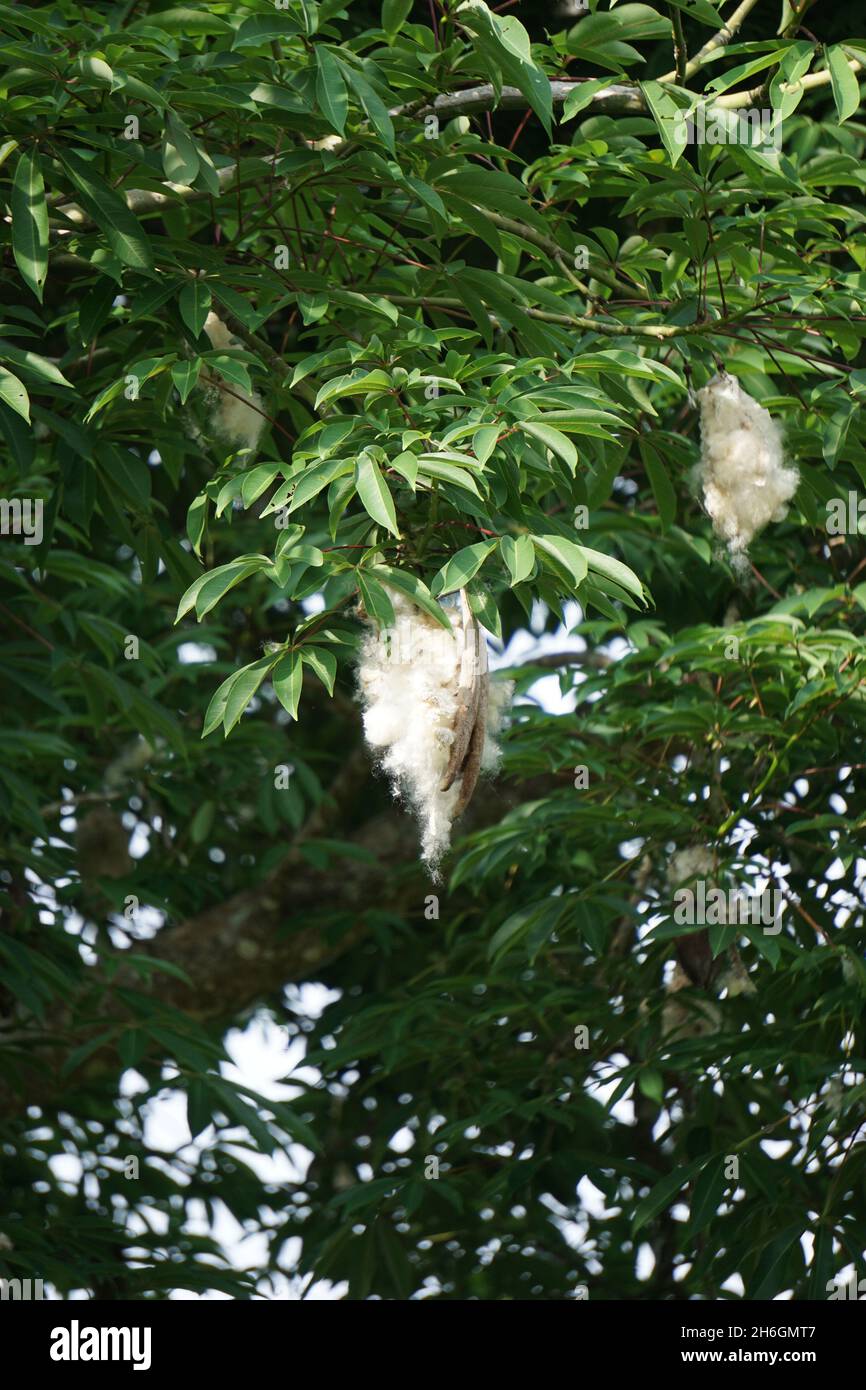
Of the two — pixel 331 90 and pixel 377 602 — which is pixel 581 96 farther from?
pixel 377 602

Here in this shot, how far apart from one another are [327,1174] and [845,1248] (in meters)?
2.34

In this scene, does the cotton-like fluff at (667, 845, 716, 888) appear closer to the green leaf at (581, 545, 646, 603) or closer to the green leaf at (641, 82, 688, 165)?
the green leaf at (581, 545, 646, 603)

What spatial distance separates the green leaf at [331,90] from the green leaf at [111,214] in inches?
12.8

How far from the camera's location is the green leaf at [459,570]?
208 centimetres

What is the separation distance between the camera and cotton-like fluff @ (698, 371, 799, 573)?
2770 millimetres

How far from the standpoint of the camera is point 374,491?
2.07m

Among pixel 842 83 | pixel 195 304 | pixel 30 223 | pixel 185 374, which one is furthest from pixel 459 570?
pixel 842 83

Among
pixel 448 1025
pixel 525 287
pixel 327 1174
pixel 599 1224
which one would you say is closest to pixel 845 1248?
pixel 448 1025

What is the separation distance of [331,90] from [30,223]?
461mm

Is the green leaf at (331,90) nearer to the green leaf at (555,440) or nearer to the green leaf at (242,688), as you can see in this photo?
the green leaf at (555,440)

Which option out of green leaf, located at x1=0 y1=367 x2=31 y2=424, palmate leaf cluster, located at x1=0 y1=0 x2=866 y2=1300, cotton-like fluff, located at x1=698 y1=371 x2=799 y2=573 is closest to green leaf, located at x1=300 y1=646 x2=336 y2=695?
palmate leaf cluster, located at x1=0 y1=0 x2=866 y2=1300

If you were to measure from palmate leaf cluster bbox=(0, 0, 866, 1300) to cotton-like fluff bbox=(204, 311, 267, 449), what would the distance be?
1.9 inches

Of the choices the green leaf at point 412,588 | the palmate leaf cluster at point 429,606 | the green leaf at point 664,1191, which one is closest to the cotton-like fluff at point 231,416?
the palmate leaf cluster at point 429,606
